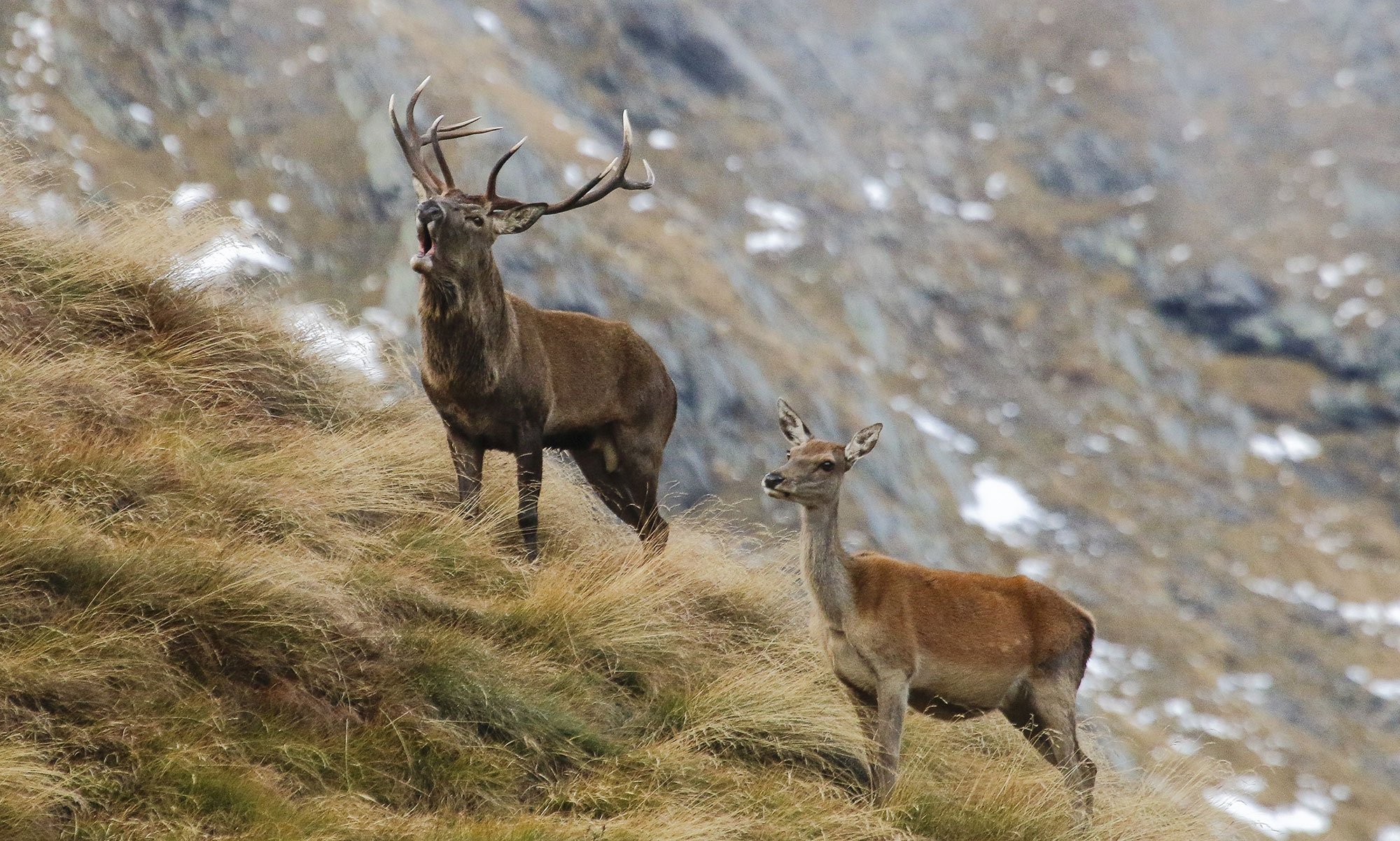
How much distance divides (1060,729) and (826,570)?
1.46 meters

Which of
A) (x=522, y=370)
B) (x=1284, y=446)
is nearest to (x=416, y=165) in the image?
(x=522, y=370)

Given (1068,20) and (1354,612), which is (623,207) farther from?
(1068,20)

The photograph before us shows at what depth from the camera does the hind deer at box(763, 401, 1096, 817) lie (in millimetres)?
7020

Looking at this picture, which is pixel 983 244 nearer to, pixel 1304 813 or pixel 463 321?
A: pixel 1304 813

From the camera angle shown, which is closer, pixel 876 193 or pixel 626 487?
pixel 626 487

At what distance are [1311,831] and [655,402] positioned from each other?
65.1 meters

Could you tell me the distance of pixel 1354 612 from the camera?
92.1 meters

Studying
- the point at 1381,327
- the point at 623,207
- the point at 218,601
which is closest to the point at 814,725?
the point at 218,601

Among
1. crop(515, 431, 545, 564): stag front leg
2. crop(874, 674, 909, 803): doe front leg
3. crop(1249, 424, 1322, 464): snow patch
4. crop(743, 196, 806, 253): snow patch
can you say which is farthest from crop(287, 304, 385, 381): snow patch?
crop(1249, 424, 1322, 464): snow patch

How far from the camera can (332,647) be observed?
5.95 m

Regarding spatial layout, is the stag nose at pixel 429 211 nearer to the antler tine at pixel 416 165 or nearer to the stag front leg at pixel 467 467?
the antler tine at pixel 416 165

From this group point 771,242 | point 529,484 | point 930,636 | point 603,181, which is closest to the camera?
point 930,636

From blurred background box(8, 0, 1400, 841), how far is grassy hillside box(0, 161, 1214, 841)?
125ft

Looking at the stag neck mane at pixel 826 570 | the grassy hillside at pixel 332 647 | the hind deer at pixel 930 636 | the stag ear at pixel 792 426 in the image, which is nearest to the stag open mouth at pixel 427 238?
the grassy hillside at pixel 332 647
